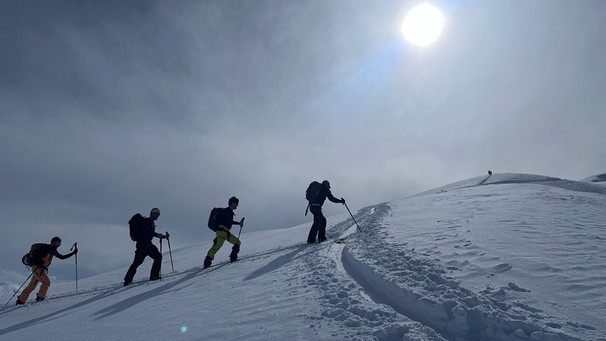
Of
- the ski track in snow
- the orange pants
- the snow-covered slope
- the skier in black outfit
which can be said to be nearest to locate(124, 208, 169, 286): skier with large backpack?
the snow-covered slope

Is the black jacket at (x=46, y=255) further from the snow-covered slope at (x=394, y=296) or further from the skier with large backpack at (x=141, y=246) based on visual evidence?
the skier with large backpack at (x=141, y=246)

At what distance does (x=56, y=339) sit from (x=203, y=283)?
3.08 m

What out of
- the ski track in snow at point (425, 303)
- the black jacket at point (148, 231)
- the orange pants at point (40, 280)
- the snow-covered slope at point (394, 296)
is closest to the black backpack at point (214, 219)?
the black jacket at point (148, 231)

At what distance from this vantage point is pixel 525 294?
435cm

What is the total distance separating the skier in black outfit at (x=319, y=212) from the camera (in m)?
11.7

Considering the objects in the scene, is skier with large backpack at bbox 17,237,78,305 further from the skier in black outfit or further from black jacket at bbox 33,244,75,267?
the skier in black outfit

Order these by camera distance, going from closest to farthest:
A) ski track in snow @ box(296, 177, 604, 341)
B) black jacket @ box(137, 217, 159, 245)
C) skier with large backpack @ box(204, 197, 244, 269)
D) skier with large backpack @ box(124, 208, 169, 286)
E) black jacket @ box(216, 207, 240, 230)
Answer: ski track in snow @ box(296, 177, 604, 341) < skier with large backpack @ box(124, 208, 169, 286) < black jacket @ box(137, 217, 159, 245) < skier with large backpack @ box(204, 197, 244, 269) < black jacket @ box(216, 207, 240, 230)

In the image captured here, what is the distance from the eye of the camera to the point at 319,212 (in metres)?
11.9

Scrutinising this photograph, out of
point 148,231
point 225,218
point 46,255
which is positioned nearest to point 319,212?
point 225,218

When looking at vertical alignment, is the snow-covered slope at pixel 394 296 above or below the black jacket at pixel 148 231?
below

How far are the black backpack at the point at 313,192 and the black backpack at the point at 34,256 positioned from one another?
8217mm

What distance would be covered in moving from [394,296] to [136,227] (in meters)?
7.93

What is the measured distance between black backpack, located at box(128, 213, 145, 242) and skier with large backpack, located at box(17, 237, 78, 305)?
94.0 inches

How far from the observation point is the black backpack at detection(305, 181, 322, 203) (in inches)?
479
